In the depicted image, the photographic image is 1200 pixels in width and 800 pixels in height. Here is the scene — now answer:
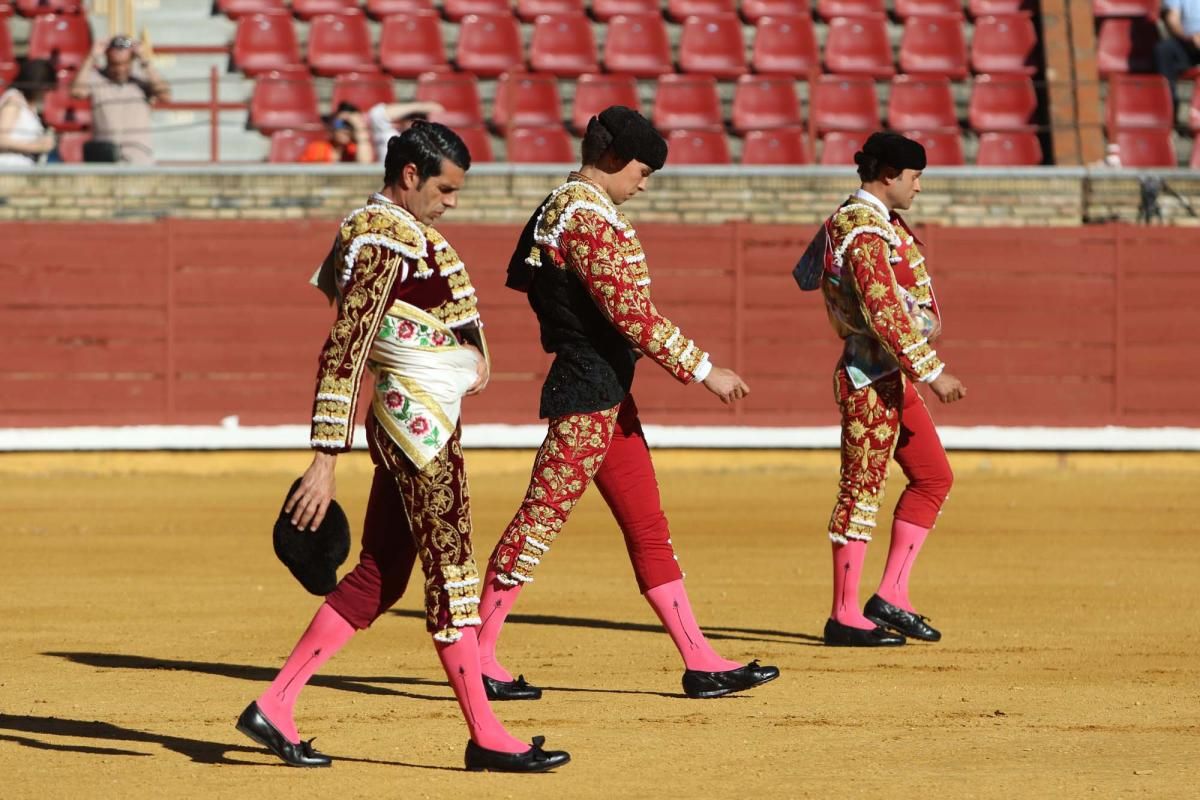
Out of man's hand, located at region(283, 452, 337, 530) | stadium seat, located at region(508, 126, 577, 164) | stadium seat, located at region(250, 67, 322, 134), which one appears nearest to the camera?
man's hand, located at region(283, 452, 337, 530)

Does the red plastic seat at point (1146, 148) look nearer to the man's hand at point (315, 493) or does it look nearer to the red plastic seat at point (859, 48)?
the red plastic seat at point (859, 48)

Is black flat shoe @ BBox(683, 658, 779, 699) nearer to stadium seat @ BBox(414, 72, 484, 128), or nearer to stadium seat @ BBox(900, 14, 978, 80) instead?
stadium seat @ BBox(414, 72, 484, 128)

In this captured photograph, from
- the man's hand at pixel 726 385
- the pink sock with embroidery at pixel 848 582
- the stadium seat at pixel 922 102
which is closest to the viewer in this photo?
the man's hand at pixel 726 385

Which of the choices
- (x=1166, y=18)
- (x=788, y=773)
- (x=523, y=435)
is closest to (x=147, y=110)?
(x=523, y=435)

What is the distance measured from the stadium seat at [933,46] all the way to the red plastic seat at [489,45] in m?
2.66

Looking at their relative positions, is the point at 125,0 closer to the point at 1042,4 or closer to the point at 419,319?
the point at 1042,4

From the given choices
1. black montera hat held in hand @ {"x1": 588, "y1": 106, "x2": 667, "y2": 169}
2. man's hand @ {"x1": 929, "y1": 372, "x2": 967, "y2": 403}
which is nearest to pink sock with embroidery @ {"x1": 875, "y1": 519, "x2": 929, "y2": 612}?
man's hand @ {"x1": 929, "y1": 372, "x2": 967, "y2": 403}

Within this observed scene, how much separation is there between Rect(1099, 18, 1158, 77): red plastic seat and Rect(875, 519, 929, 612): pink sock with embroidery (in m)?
8.88

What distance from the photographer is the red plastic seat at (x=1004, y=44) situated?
1455 cm

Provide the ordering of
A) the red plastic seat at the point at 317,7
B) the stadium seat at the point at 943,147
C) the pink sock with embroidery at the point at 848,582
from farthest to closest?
the red plastic seat at the point at 317,7 < the stadium seat at the point at 943,147 < the pink sock with embroidery at the point at 848,582

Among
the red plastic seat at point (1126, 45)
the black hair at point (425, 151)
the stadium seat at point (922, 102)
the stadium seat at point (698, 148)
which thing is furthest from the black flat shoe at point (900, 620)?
the red plastic seat at point (1126, 45)

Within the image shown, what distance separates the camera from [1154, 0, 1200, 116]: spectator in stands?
45.9ft

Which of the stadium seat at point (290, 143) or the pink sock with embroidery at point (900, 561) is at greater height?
the stadium seat at point (290, 143)

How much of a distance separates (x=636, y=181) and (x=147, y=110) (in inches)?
354
